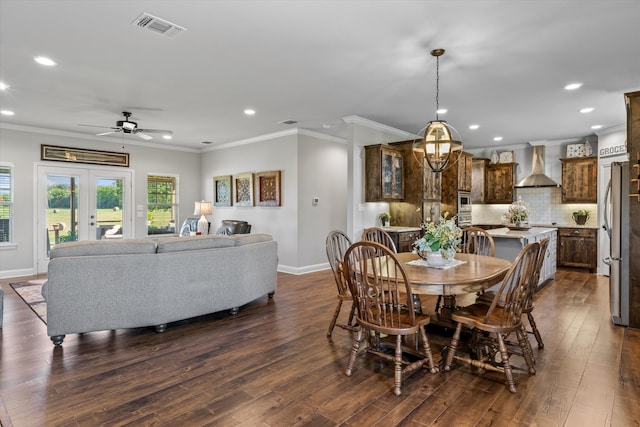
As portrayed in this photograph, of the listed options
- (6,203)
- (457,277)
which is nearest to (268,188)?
(6,203)

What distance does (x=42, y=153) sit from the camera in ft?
22.0

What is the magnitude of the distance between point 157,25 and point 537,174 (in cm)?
768

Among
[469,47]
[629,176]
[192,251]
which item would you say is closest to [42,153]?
[192,251]

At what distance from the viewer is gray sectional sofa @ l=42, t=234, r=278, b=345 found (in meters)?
3.18

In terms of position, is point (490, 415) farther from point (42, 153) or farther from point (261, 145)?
point (42, 153)

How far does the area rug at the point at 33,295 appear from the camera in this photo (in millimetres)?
4238

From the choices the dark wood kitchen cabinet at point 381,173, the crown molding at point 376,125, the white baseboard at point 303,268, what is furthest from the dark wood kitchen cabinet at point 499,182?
the white baseboard at point 303,268

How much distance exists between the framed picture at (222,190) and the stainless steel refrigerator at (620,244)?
6644 millimetres

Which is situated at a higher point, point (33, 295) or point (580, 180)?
point (580, 180)

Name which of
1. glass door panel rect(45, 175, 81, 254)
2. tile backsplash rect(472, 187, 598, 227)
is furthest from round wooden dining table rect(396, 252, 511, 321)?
glass door panel rect(45, 175, 81, 254)

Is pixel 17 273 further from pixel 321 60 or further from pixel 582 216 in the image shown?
pixel 582 216

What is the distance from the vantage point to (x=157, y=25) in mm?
2908

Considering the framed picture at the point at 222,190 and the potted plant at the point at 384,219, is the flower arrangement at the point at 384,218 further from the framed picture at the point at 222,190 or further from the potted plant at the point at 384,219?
the framed picture at the point at 222,190

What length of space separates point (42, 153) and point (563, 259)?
33.3 feet
